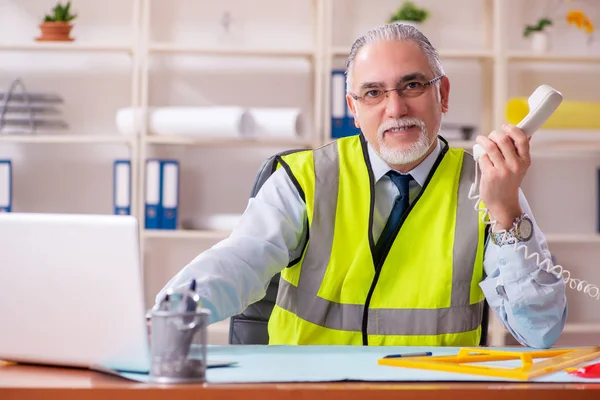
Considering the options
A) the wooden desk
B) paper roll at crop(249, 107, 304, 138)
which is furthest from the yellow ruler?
paper roll at crop(249, 107, 304, 138)

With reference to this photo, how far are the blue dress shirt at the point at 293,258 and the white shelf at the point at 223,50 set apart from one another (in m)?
1.92

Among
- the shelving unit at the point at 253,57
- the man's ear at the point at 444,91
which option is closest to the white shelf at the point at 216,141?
the shelving unit at the point at 253,57

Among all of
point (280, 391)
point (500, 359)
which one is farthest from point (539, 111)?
point (280, 391)

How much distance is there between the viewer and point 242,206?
4258mm

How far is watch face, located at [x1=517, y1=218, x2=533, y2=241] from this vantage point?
1.74 meters

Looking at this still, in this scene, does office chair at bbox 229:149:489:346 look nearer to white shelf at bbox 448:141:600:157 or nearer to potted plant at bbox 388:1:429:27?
white shelf at bbox 448:141:600:157

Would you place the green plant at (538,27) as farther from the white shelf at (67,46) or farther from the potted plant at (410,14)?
the white shelf at (67,46)

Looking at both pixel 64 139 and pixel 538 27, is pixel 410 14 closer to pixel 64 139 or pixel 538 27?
pixel 538 27

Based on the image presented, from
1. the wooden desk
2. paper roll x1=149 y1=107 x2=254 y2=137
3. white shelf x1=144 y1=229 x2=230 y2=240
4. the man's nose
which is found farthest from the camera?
white shelf x1=144 y1=229 x2=230 y2=240

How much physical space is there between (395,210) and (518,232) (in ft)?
1.25

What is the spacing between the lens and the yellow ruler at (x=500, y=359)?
49.3 inches

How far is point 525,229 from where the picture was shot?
1754 mm

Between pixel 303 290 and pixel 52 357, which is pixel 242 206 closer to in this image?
pixel 303 290

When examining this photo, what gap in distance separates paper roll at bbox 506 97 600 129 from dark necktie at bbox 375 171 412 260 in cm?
200
